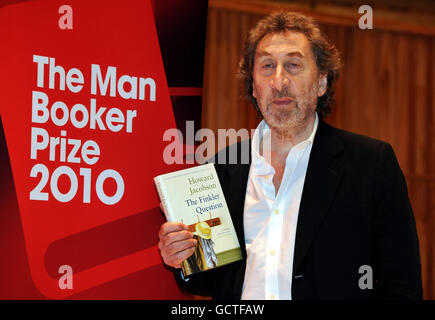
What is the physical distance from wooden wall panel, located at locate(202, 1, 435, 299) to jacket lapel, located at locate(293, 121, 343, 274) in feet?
9.15

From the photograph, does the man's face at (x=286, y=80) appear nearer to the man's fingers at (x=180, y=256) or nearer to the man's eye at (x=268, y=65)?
the man's eye at (x=268, y=65)

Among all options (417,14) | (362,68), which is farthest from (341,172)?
(417,14)

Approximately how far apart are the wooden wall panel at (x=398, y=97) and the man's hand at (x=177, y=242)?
3212mm

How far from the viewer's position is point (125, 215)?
7.43ft

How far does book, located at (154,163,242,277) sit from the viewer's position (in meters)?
2.09

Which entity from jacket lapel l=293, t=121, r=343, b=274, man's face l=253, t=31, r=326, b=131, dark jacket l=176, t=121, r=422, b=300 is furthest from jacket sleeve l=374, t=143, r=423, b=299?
man's face l=253, t=31, r=326, b=131

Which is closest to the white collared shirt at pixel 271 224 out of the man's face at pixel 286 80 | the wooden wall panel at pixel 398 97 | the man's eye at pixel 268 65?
the man's face at pixel 286 80

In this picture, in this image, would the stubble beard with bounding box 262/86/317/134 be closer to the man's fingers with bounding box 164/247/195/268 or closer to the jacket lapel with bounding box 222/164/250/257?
the jacket lapel with bounding box 222/164/250/257

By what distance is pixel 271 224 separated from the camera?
Answer: 2.13 m

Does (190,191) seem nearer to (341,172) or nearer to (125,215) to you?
(125,215)

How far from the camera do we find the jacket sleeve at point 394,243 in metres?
2.00

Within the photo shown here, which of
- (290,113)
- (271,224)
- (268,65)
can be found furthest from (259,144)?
(271,224)
